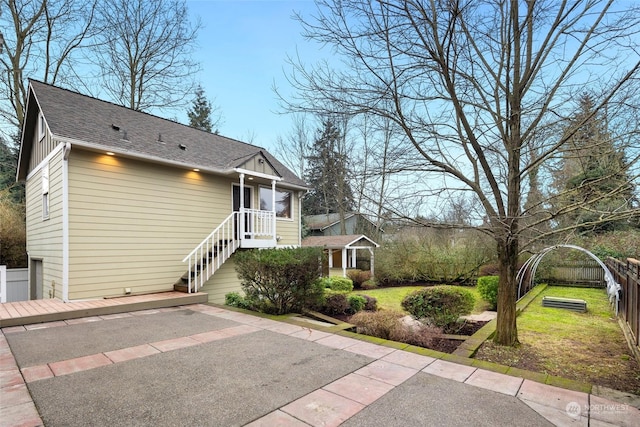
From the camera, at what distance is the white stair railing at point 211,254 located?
8742mm

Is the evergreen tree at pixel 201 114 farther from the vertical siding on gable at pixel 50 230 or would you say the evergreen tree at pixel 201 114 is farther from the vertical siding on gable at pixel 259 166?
the vertical siding on gable at pixel 259 166

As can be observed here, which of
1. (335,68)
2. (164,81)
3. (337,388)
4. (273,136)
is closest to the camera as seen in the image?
(337,388)

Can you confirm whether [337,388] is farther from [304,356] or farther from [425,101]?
[425,101]

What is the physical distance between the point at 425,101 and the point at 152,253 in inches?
301

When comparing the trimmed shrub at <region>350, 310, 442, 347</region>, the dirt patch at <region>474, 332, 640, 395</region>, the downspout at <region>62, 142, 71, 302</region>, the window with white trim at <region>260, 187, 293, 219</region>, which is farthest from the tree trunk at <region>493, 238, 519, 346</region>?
the downspout at <region>62, 142, 71, 302</region>

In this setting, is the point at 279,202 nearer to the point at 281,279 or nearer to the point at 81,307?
the point at 281,279

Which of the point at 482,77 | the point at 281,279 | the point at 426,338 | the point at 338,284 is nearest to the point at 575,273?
the point at 338,284

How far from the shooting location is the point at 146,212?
28.4ft

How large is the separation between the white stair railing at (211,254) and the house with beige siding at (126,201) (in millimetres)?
33

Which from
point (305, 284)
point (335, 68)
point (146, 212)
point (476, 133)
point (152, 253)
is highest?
point (335, 68)

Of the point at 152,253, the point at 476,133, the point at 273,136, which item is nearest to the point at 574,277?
the point at 476,133

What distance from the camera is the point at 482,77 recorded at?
15.9 feet

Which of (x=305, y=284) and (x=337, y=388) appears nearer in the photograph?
(x=337, y=388)

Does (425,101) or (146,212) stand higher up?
(425,101)
